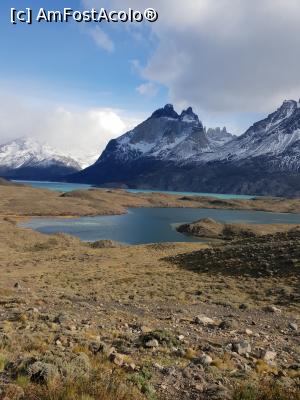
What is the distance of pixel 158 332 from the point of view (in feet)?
57.1

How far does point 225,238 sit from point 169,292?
90.4 metres

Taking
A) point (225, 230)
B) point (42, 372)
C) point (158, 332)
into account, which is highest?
point (42, 372)

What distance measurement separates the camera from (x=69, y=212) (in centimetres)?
19000

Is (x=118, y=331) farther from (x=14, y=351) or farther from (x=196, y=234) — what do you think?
(x=196, y=234)

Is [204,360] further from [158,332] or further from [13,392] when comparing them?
[13,392]

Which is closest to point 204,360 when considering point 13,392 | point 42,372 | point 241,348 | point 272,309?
point 241,348

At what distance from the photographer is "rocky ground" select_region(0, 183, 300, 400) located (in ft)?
38.9

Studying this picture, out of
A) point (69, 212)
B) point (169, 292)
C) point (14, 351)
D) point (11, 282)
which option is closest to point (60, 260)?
point (11, 282)

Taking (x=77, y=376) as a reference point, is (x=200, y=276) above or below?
below

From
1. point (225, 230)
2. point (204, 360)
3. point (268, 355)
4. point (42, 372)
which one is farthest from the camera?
point (225, 230)

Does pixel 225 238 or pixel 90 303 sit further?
pixel 225 238

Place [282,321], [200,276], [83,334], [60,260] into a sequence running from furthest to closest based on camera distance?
[60,260], [200,276], [282,321], [83,334]

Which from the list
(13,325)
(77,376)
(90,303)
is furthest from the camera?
(90,303)

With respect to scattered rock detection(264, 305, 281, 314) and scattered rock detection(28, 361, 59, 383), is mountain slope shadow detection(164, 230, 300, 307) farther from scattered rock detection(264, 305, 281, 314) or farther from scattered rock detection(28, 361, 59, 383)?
scattered rock detection(28, 361, 59, 383)
